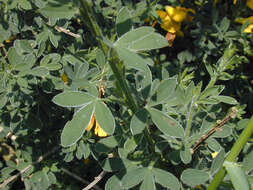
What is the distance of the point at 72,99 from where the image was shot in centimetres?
84

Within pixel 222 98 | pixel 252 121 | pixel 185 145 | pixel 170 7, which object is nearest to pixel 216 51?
pixel 170 7

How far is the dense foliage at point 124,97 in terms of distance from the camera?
81 centimetres

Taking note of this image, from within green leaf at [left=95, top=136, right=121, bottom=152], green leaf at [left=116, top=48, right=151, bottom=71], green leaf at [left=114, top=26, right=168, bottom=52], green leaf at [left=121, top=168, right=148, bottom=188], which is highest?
green leaf at [left=114, top=26, right=168, bottom=52]

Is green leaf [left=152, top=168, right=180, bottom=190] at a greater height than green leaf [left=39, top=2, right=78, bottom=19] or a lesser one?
lesser

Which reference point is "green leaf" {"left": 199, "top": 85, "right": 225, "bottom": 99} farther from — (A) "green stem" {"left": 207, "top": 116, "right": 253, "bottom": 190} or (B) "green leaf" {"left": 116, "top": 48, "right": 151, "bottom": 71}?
(B) "green leaf" {"left": 116, "top": 48, "right": 151, "bottom": 71}

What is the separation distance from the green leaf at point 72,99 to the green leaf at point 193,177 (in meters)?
0.41

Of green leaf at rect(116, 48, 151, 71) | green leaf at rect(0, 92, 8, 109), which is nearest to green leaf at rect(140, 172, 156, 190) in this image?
green leaf at rect(116, 48, 151, 71)

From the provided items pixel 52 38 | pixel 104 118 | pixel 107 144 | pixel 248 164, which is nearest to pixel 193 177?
pixel 248 164

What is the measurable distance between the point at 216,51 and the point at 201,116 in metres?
0.64

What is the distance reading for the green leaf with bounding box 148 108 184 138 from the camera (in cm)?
85

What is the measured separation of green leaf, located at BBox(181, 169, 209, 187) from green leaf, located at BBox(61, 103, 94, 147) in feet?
1.33

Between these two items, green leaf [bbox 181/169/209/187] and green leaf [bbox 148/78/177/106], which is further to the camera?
green leaf [bbox 181/169/209/187]

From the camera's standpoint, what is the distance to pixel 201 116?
1.20 metres

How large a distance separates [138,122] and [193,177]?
0.32m
